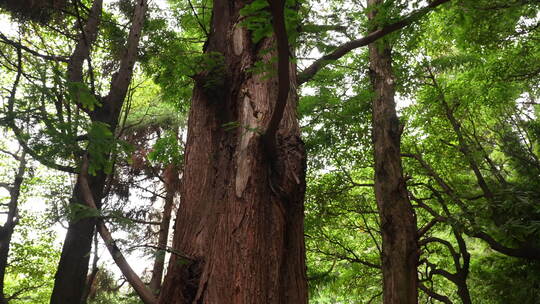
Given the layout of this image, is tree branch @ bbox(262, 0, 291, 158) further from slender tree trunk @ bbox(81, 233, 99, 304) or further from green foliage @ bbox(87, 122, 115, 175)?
slender tree trunk @ bbox(81, 233, 99, 304)

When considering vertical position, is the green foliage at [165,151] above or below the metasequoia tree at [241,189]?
above

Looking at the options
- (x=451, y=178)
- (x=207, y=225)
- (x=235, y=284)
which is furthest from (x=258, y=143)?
(x=451, y=178)

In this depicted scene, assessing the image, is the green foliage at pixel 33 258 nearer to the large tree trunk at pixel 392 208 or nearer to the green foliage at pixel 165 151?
the green foliage at pixel 165 151

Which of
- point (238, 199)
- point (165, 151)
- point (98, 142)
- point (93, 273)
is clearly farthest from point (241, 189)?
point (165, 151)

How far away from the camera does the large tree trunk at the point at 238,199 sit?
223cm

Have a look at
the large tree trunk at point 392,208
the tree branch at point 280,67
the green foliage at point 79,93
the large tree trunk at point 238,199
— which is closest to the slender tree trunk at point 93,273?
the large tree trunk at point 238,199

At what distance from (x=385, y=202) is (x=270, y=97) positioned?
124 inches

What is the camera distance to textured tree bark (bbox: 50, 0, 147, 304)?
4.21m

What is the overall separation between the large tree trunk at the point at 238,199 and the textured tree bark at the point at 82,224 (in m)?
1.56

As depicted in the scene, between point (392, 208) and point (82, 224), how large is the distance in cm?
404

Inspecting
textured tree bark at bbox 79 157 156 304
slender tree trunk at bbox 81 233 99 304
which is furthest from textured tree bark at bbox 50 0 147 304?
textured tree bark at bbox 79 157 156 304

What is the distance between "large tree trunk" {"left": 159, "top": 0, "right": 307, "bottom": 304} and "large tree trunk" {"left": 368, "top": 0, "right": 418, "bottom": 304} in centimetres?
227

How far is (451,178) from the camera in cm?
810

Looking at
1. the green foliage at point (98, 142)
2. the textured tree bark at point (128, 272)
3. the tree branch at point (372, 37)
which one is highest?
the tree branch at point (372, 37)
